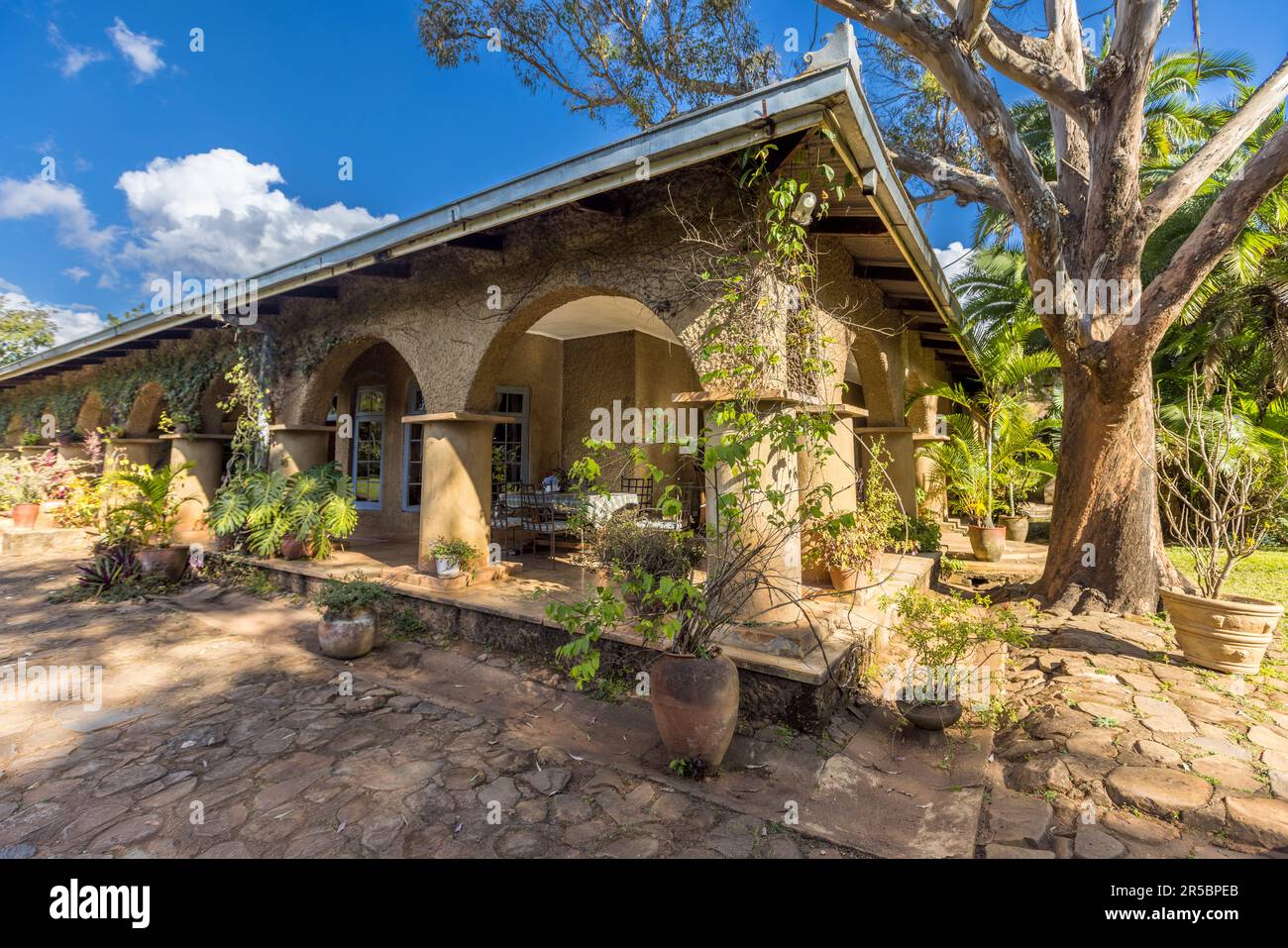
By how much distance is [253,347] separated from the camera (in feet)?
25.1

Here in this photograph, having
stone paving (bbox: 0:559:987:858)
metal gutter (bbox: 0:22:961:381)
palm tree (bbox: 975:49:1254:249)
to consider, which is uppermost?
palm tree (bbox: 975:49:1254:249)

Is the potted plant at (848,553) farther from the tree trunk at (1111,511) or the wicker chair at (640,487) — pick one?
the wicker chair at (640,487)

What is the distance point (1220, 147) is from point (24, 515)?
17.3m

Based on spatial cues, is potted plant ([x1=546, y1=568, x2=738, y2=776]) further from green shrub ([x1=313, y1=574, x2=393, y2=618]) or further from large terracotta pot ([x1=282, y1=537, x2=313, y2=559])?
large terracotta pot ([x1=282, y1=537, x2=313, y2=559])

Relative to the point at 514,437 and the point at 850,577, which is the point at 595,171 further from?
the point at 514,437

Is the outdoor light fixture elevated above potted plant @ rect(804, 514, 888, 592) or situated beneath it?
elevated above

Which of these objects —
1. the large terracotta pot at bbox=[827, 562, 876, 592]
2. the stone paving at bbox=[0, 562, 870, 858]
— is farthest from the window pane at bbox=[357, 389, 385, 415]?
the large terracotta pot at bbox=[827, 562, 876, 592]

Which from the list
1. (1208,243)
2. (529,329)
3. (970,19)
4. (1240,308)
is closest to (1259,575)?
(1240,308)

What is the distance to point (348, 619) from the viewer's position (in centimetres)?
472

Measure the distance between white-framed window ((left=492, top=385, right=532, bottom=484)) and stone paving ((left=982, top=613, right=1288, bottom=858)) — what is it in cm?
673

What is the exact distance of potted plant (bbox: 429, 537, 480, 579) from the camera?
543 cm

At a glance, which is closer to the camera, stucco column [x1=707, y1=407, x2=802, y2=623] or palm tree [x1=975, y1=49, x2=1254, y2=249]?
stucco column [x1=707, y1=407, x2=802, y2=623]

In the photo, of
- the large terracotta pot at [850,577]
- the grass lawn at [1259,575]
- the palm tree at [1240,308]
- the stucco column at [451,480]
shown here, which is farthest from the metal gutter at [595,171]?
the palm tree at [1240,308]

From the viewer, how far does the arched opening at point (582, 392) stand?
27.8ft
